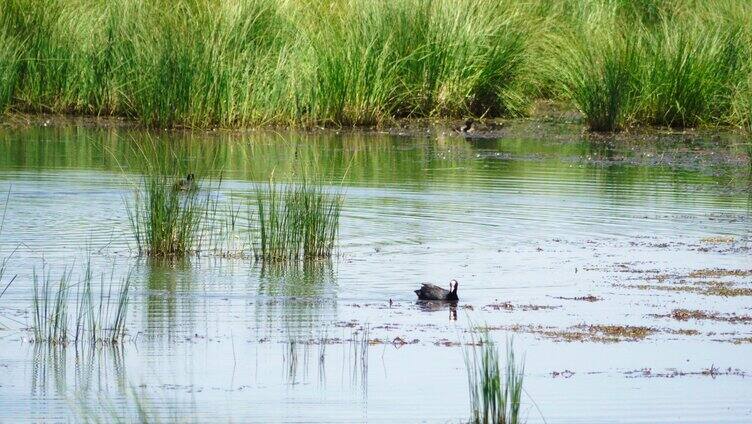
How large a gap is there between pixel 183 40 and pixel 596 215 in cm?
858

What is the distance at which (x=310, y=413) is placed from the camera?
690 cm

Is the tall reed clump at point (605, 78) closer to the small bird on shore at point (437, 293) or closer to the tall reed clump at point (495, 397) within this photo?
the small bird on shore at point (437, 293)

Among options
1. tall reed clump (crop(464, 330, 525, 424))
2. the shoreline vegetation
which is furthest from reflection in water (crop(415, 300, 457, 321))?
the shoreline vegetation

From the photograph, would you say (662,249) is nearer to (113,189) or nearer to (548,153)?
(113,189)

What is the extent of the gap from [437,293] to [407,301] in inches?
13.2

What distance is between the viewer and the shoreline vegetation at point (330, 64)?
21.2 metres

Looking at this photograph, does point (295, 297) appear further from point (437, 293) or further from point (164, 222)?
point (164, 222)

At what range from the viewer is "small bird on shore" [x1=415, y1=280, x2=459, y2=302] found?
9617 mm

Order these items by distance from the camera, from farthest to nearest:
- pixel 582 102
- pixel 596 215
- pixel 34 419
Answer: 1. pixel 582 102
2. pixel 596 215
3. pixel 34 419

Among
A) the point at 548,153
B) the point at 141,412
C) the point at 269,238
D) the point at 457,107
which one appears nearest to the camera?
the point at 141,412

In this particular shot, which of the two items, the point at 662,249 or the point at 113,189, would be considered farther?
the point at 113,189

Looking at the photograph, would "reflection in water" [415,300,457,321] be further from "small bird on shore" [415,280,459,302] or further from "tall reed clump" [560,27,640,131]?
"tall reed clump" [560,27,640,131]

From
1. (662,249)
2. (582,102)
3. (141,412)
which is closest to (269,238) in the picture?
(662,249)

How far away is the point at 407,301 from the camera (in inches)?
389
